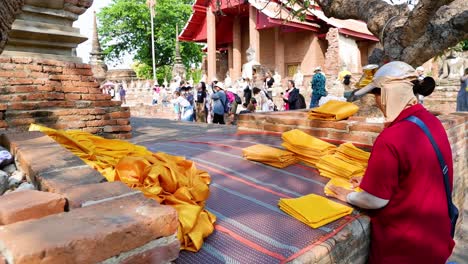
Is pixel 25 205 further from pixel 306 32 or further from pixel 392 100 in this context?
pixel 306 32

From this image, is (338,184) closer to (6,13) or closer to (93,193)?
(93,193)

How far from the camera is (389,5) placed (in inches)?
216

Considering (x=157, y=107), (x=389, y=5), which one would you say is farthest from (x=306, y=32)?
(x=389, y=5)

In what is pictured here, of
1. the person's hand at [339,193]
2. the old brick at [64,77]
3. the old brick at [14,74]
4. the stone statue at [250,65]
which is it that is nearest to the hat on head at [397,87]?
the person's hand at [339,193]

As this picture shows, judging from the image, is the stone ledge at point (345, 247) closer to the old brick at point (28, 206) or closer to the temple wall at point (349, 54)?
the old brick at point (28, 206)

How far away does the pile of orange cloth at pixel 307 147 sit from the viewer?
3172mm

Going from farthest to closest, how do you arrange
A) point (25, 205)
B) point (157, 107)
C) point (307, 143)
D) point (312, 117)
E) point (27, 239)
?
1. point (157, 107)
2. point (312, 117)
3. point (307, 143)
4. point (25, 205)
5. point (27, 239)

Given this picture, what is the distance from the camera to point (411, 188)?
1969mm

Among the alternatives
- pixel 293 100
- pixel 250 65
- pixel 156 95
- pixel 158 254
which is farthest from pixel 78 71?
pixel 156 95

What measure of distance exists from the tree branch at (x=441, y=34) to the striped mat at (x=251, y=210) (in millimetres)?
3195

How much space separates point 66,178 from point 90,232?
698 mm

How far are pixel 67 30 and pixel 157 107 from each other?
38.5 feet

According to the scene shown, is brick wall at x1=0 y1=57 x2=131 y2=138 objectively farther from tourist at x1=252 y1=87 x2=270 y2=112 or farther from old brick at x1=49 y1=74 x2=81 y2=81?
tourist at x1=252 y1=87 x2=270 y2=112

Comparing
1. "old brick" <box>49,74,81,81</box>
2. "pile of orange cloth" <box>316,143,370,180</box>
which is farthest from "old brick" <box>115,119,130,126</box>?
"pile of orange cloth" <box>316,143,370,180</box>
